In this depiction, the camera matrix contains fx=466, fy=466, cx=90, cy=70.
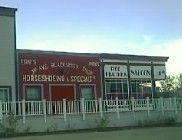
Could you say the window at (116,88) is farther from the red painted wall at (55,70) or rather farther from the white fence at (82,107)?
the white fence at (82,107)

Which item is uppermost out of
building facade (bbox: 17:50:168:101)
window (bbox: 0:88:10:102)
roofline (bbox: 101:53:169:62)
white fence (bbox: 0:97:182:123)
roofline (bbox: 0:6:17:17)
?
roofline (bbox: 0:6:17:17)

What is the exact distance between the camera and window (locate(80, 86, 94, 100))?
3212cm

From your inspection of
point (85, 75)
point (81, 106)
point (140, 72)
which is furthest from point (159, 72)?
point (81, 106)

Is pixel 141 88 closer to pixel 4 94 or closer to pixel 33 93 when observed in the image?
pixel 33 93

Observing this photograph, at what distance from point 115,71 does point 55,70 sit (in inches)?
201

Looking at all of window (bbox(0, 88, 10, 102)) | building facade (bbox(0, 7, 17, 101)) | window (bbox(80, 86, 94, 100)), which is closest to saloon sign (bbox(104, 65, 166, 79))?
window (bbox(80, 86, 94, 100))

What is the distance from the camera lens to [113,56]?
112ft

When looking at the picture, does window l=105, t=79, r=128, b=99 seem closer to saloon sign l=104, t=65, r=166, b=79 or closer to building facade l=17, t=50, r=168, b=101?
building facade l=17, t=50, r=168, b=101

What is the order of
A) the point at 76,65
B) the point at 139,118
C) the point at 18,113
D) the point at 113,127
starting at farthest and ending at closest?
the point at 76,65 → the point at 139,118 → the point at 113,127 → the point at 18,113

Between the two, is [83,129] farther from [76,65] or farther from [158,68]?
[158,68]

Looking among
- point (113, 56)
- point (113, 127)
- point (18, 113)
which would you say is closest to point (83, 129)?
point (113, 127)

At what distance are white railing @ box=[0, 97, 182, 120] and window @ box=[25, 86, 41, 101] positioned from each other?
2.44 meters

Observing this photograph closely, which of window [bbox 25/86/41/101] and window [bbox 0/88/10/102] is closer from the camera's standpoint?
window [bbox 0/88/10/102]

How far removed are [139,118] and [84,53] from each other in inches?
249
